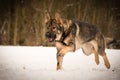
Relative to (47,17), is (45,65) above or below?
below

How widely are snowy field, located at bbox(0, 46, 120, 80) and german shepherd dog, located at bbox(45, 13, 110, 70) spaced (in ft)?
0.16

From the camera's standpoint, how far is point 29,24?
2250 millimetres

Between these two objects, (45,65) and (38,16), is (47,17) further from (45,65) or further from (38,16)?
(45,65)

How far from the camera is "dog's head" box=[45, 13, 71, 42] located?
7.37 ft

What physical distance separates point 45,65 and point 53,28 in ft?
1.18

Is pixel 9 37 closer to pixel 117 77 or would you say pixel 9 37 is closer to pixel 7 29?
pixel 7 29

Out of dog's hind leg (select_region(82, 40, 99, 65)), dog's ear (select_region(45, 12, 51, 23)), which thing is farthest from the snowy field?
dog's ear (select_region(45, 12, 51, 23))

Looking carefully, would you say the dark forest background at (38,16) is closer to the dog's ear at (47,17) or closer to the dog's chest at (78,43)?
the dog's ear at (47,17)

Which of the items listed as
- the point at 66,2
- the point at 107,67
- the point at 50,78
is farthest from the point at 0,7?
the point at 107,67

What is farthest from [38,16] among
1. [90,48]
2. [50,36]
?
[90,48]

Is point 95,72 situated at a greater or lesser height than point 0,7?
lesser

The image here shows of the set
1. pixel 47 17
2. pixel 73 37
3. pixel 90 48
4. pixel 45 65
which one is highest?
pixel 47 17

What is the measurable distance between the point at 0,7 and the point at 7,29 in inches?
8.6

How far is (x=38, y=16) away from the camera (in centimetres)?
225
